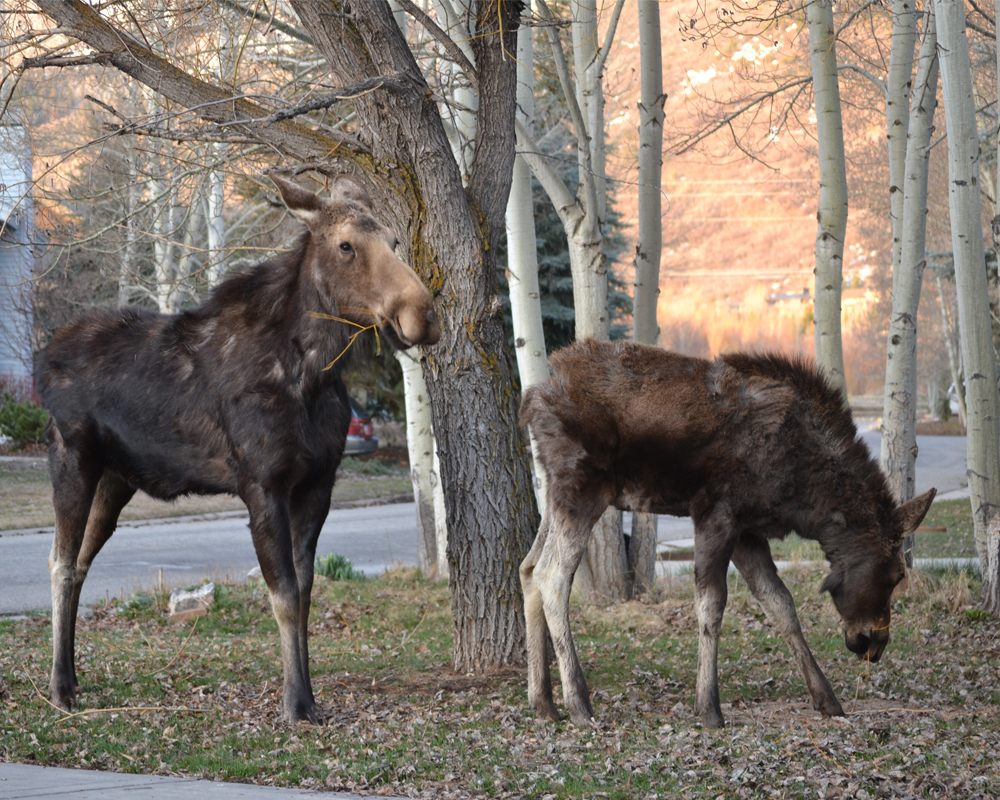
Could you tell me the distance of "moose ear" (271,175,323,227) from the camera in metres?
5.89

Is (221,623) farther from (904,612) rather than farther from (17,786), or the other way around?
(904,612)

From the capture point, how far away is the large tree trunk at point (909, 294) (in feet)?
32.1

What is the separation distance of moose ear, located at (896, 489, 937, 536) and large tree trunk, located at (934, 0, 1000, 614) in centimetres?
308

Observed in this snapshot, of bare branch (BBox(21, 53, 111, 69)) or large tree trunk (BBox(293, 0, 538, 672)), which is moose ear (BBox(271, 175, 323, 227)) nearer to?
large tree trunk (BBox(293, 0, 538, 672))

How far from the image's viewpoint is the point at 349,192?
20.2ft

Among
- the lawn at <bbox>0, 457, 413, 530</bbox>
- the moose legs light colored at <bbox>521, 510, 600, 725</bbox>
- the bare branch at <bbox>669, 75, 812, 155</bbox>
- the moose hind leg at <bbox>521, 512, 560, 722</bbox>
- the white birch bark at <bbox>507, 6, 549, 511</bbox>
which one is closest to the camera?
the moose legs light colored at <bbox>521, 510, 600, 725</bbox>

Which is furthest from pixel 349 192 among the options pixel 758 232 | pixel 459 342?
pixel 758 232

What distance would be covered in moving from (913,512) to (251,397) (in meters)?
3.84

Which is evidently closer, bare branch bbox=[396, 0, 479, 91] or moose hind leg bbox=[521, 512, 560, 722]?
moose hind leg bbox=[521, 512, 560, 722]

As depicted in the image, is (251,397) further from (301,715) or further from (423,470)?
(423,470)

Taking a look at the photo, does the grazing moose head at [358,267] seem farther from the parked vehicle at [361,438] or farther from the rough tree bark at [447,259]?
the parked vehicle at [361,438]

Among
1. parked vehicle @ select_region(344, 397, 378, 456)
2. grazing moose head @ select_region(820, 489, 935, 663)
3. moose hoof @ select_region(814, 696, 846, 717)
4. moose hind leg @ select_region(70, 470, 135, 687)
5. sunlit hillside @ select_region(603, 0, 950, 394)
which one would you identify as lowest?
moose hoof @ select_region(814, 696, 846, 717)

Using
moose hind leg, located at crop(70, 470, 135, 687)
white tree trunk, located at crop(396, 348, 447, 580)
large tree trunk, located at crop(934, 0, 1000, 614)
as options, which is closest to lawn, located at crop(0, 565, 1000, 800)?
large tree trunk, located at crop(934, 0, 1000, 614)

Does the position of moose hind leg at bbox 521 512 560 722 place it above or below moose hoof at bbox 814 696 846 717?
above
